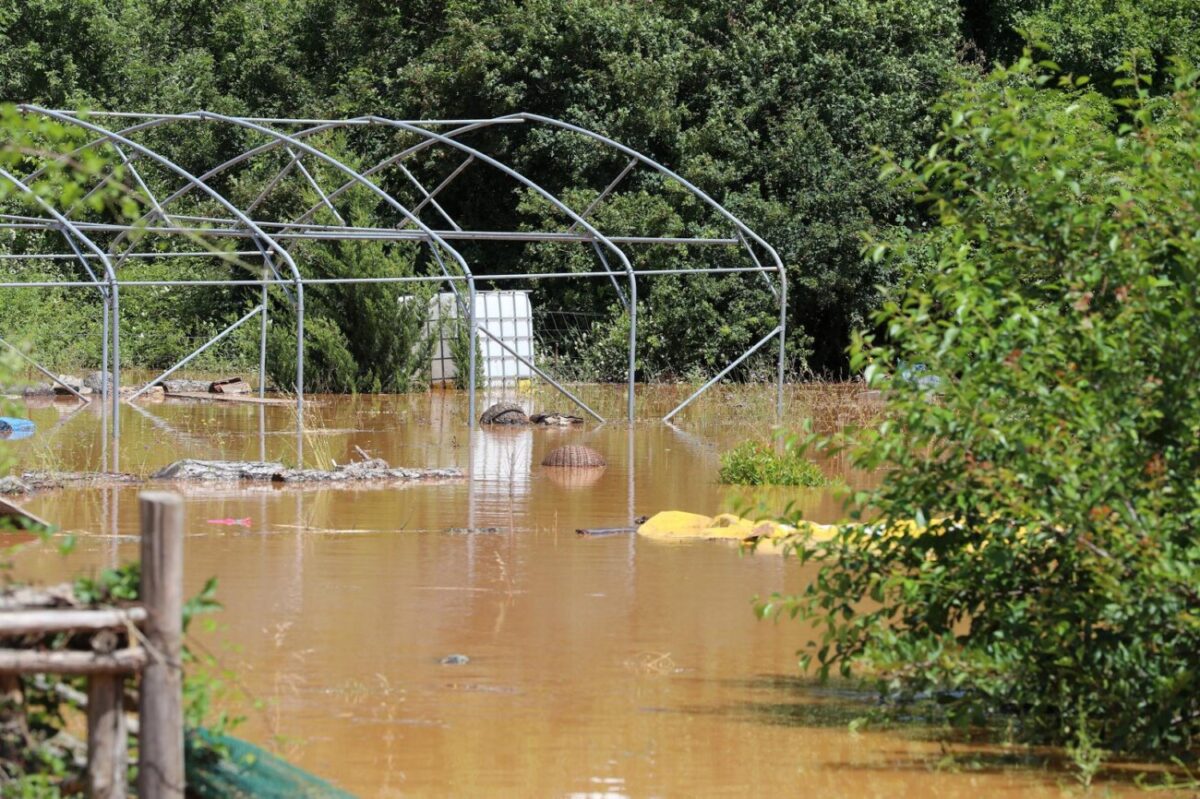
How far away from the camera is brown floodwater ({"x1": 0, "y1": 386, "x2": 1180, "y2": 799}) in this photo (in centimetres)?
636

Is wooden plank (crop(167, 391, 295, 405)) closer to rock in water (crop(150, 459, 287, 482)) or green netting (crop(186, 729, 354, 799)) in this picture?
rock in water (crop(150, 459, 287, 482))

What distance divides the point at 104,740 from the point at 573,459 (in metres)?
12.6

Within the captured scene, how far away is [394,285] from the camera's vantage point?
90.2ft

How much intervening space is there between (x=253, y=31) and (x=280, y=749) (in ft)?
117

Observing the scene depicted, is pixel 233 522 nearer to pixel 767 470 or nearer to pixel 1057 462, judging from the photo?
pixel 767 470

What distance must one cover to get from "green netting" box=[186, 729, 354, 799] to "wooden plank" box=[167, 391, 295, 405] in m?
19.2

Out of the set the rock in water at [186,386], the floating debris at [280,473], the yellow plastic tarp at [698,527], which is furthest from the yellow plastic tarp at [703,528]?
the rock in water at [186,386]

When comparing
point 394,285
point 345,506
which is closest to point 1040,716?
point 345,506

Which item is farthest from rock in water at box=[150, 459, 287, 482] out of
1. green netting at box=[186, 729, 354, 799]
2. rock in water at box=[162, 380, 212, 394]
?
rock in water at box=[162, 380, 212, 394]

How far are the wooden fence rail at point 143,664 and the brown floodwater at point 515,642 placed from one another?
1.30ft

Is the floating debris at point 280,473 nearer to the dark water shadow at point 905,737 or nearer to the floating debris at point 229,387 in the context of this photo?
the dark water shadow at point 905,737

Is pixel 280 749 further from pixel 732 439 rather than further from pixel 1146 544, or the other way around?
pixel 732 439

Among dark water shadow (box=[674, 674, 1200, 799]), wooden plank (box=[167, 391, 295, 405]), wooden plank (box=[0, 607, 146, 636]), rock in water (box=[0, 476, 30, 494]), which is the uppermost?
wooden plank (box=[167, 391, 295, 405])

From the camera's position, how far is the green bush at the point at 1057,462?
6191 mm
